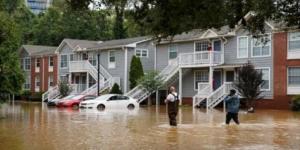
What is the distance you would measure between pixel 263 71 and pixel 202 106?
571cm

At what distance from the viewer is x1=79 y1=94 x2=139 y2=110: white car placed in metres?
43.6

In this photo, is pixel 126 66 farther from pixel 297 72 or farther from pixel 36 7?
pixel 36 7

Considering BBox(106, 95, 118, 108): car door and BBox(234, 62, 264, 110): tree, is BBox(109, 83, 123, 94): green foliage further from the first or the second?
BBox(234, 62, 264, 110): tree

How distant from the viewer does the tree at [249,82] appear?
40375mm

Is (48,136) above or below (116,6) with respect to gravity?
below

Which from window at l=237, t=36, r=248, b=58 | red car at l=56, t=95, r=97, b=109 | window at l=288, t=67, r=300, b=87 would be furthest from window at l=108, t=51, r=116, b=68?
window at l=288, t=67, r=300, b=87

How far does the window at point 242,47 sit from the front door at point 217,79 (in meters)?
3.24

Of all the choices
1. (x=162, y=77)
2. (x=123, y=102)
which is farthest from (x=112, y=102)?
(x=162, y=77)

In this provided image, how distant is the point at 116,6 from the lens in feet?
36.8

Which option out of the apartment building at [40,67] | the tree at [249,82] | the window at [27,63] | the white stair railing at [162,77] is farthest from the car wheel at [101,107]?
the window at [27,63]

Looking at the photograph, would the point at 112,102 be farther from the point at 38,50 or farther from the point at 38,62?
the point at 38,50

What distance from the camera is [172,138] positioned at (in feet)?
61.6

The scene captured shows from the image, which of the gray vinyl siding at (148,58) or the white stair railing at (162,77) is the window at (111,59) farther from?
the white stair railing at (162,77)

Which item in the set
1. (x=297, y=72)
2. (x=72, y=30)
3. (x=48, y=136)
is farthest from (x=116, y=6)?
(x=72, y=30)
